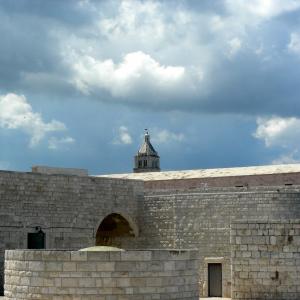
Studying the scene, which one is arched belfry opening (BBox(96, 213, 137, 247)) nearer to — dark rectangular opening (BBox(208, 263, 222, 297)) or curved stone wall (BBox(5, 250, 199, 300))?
dark rectangular opening (BBox(208, 263, 222, 297))

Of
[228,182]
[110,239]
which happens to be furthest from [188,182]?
[110,239]

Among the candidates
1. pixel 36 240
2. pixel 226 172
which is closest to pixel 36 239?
pixel 36 240

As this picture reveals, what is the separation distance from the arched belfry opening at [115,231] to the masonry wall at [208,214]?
53 centimetres

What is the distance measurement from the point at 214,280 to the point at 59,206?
5.81 meters

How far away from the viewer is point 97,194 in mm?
26953

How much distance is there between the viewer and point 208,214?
26797mm

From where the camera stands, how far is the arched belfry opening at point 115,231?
1113 inches

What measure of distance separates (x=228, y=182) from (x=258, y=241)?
13.0 metres

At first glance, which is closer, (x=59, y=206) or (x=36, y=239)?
(x=36, y=239)

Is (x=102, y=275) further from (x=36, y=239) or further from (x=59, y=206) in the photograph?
(x=59, y=206)

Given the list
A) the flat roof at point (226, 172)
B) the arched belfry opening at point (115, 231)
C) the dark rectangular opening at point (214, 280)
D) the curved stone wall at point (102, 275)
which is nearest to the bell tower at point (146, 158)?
the flat roof at point (226, 172)

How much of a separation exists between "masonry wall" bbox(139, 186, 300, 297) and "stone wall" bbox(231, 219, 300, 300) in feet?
15.4

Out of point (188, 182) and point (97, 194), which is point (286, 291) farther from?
point (188, 182)

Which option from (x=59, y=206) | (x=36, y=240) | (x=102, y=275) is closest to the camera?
(x=102, y=275)
